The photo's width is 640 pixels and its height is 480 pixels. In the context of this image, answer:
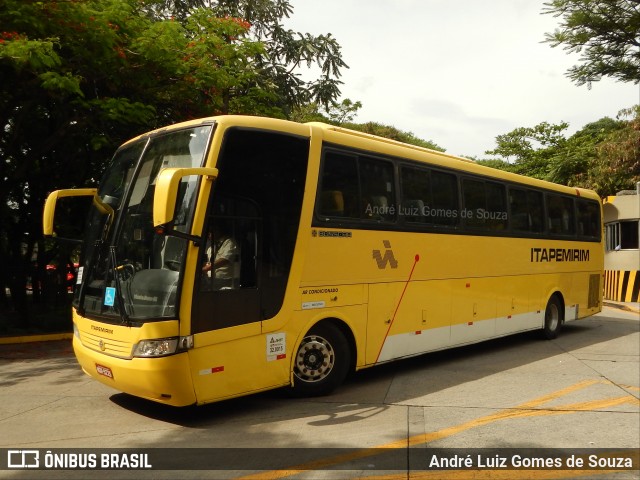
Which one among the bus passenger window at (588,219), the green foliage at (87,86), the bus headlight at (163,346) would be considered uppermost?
the green foliage at (87,86)

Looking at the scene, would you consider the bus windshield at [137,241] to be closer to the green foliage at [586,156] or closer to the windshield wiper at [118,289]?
the windshield wiper at [118,289]

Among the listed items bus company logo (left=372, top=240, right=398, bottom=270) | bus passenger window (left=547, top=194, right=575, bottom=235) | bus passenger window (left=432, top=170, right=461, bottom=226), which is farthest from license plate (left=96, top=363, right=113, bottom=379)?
bus passenger window (left=547, top=194, right=575, bottom=235)

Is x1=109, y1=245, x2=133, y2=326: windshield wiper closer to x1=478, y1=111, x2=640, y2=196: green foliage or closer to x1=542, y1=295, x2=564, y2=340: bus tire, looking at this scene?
x1=542, y1=295, x2=564, y2=340: bus tire

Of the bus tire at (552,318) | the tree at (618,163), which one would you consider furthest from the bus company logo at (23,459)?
the tree at (618,163)

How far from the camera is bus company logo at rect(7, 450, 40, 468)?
15.1 feet

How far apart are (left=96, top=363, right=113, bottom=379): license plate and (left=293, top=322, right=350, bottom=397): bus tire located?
6.45 feet

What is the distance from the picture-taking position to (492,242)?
376 inches

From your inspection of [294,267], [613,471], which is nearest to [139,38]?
[294,267]

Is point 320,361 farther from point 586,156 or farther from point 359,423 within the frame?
point 586,156

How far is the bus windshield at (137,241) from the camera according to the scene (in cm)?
535

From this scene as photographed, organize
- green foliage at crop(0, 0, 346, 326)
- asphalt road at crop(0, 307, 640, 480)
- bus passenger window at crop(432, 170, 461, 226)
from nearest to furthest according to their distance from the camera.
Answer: asphalt road at crop(0, 307, 640, 480), bus passenger window at crop(432, 170, 461, 226), green foliage at crop(0, 0, 346, 326)

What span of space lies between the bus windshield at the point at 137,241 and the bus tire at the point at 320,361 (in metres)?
1.86

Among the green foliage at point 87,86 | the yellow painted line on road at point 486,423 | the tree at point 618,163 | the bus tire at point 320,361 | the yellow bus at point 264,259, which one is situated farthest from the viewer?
the tree at point 618,163

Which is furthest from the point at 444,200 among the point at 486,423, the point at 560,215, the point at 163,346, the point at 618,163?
the point at 618,163
